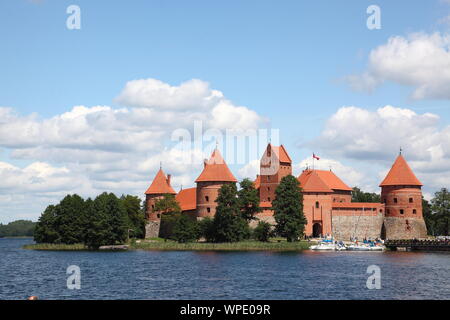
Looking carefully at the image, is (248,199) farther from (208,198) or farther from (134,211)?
(134,211)

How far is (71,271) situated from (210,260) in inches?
509

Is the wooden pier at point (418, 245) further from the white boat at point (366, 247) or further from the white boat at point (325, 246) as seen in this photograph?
the white boat at point (325, 246)

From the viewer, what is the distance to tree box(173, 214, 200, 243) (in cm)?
6844

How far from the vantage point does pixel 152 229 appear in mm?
81062

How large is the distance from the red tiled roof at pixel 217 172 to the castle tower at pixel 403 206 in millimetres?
20373

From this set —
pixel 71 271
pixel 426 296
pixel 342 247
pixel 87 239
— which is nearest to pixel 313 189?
pixel 342 247

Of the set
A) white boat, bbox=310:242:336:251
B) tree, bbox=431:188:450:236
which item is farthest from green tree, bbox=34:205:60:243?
tree, bbox=431:188:450:236

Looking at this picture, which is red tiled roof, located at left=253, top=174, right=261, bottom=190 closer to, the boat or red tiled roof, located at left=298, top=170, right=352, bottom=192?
red tiled roof, located at left=298, top=170, right=352, bottom=192

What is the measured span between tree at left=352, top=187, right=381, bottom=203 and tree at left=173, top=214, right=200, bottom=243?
158ft

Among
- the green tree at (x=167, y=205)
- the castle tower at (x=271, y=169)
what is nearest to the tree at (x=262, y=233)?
the green tree at (x=167, y=205)

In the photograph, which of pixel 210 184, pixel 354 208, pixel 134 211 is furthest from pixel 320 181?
pixel 134 211

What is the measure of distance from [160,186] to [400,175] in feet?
103

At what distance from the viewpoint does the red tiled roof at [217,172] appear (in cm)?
7412
